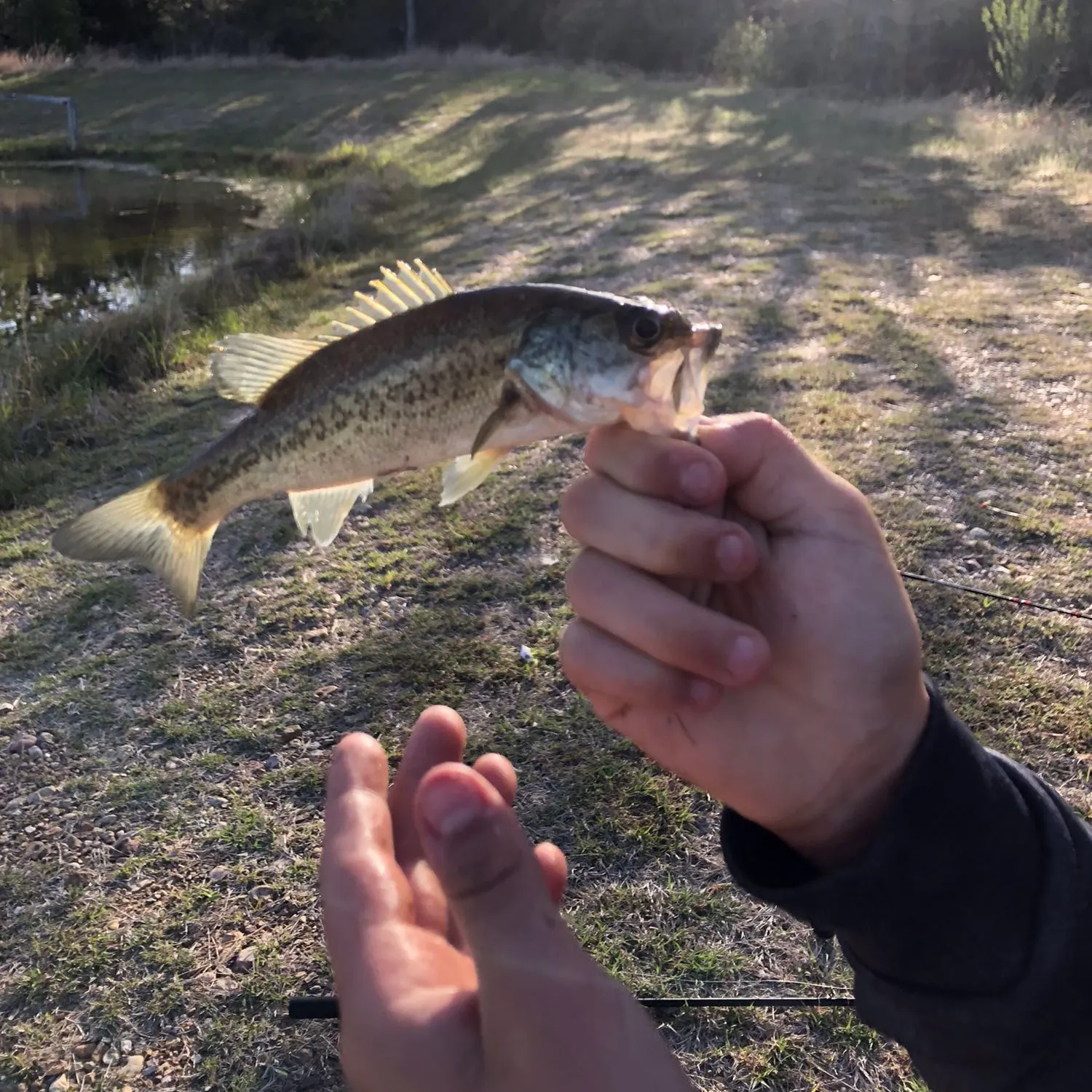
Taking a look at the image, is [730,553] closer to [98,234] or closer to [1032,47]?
[98,234]

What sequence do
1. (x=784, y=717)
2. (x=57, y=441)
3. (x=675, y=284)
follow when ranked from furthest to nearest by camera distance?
(x=675, y=284), (x=57, y=441), (x=784, y=717)

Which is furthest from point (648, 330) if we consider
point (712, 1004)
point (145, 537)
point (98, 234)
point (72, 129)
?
point (72, 129)

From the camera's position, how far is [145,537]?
211cm

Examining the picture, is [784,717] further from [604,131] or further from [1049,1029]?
[604,131]

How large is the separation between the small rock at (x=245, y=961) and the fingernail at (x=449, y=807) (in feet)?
5.57

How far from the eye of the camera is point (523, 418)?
166 cm

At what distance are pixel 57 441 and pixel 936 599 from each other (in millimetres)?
5143

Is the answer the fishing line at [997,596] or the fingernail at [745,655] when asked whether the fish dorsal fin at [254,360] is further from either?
the fishing line at [997,596]

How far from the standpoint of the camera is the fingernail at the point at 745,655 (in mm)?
1445

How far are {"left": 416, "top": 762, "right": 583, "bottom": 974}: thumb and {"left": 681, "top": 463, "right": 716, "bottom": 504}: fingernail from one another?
0.59 meters

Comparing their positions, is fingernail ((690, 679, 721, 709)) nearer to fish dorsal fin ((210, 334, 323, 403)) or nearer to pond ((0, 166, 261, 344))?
fish dorsal fin ((210, 334, 323, 403))

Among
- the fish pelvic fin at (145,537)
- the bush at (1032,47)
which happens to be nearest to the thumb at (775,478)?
the fish pelvic fin at (145,537)

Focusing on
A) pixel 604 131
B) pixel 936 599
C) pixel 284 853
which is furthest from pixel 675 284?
pixel 604 131

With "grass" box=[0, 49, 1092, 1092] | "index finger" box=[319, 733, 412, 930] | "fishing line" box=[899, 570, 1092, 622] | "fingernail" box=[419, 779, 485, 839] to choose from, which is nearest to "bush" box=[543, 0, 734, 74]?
"grass" box=[0, 49, 1092, 1092]
